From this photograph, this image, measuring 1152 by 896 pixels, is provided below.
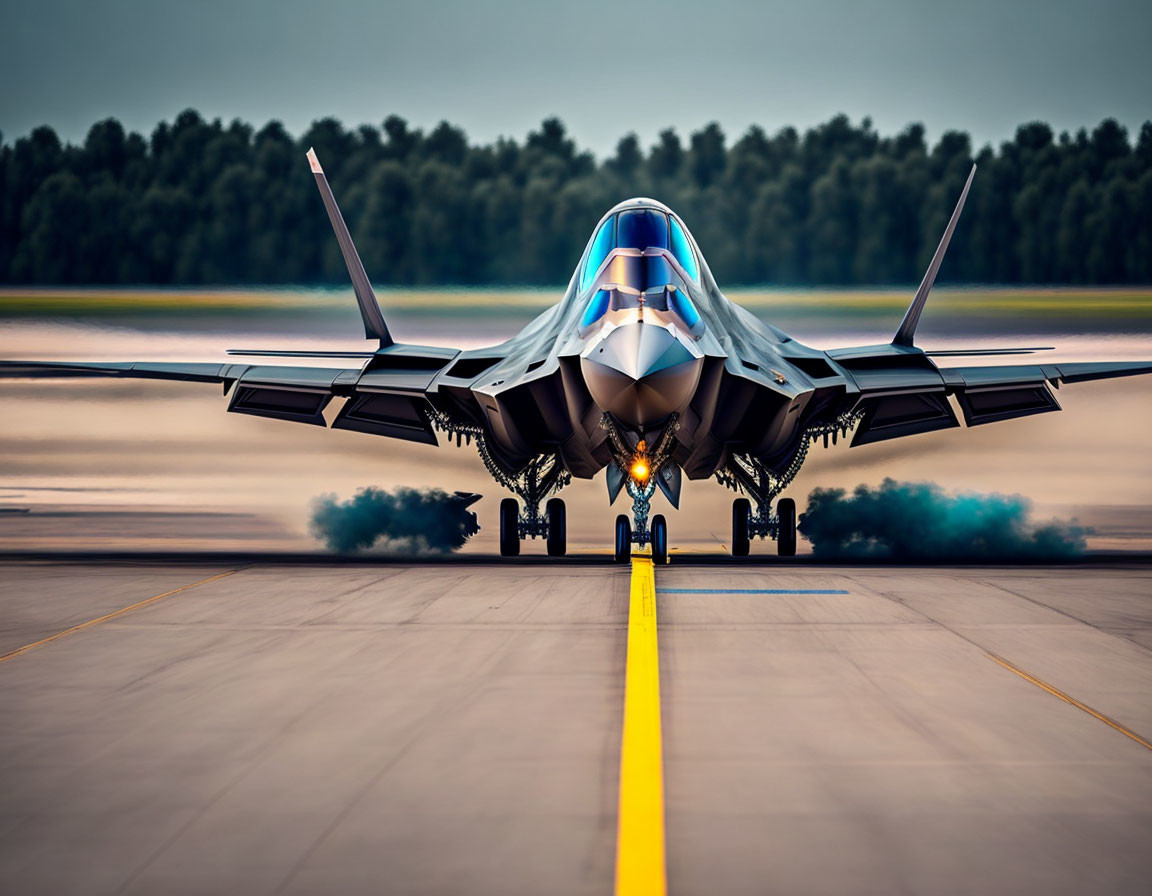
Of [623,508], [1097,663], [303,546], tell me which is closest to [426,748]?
[1097,663]

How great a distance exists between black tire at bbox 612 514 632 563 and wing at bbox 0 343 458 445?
3965 mm

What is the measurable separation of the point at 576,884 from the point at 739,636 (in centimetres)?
670

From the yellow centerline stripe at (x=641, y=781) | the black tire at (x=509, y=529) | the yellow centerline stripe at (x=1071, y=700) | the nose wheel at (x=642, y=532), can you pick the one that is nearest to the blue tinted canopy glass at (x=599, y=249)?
the nose wheel at (x=642, y=532)

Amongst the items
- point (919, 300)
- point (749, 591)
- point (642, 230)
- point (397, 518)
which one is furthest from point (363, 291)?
point (749, 591)

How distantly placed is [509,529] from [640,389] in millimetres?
6864

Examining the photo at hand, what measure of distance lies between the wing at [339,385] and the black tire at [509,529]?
6.11 ft

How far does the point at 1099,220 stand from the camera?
183 feet

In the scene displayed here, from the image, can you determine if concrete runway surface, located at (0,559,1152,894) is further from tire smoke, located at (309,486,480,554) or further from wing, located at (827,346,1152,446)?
tire smoke, located at (309,486,480,554)

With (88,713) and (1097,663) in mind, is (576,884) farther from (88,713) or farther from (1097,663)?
(1097,663)

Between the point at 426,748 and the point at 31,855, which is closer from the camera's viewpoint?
the point at 31,855

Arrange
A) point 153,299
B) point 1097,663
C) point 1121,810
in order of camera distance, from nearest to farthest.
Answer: point 1121,810
point 1097,663
point 153,299

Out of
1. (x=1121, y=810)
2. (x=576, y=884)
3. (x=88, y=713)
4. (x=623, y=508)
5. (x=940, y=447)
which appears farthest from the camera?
(x=623, y=508)

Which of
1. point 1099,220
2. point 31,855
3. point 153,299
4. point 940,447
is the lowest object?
point 31,855

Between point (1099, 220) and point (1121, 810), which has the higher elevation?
point (1099, 220)
